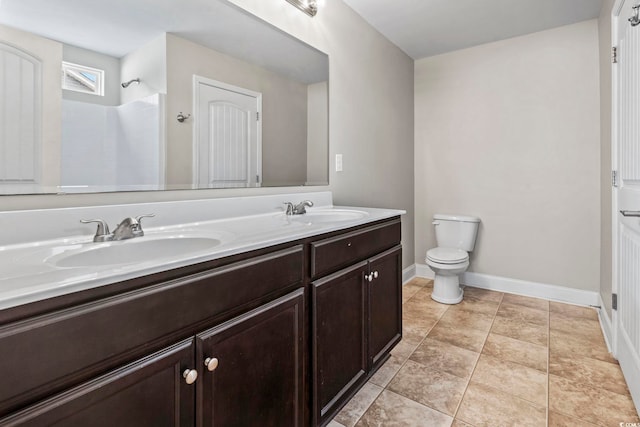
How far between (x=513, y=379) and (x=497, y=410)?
0.30 metres

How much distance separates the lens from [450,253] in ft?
8.85

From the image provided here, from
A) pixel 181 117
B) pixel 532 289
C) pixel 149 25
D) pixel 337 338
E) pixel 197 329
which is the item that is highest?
pixel 149 25

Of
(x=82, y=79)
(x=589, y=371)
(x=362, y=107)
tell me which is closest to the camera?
(x=82, y=79)

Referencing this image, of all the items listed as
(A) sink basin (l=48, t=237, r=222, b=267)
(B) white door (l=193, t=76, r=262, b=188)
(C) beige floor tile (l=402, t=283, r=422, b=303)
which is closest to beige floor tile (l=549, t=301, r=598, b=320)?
(C) beige floor tile (l=402, t=283, r=422, b=303)

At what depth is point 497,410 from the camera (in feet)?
4.75

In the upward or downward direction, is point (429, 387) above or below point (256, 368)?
below

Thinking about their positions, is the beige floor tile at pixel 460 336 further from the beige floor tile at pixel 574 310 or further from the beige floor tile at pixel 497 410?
the beige floor tile at pixel 574 310

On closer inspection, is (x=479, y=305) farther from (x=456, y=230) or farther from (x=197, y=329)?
(x=197, y=329)

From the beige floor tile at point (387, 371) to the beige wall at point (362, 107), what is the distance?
1085mm

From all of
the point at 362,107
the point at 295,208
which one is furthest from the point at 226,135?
the point at 362,107

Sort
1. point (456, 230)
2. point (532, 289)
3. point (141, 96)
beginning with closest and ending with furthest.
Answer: point (141, 96) → point (532, 289) → point (456, 230)

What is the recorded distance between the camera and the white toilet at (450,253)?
261 centimetres

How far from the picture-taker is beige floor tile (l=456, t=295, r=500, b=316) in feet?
8.35

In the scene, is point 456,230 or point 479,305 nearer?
point 479,305
